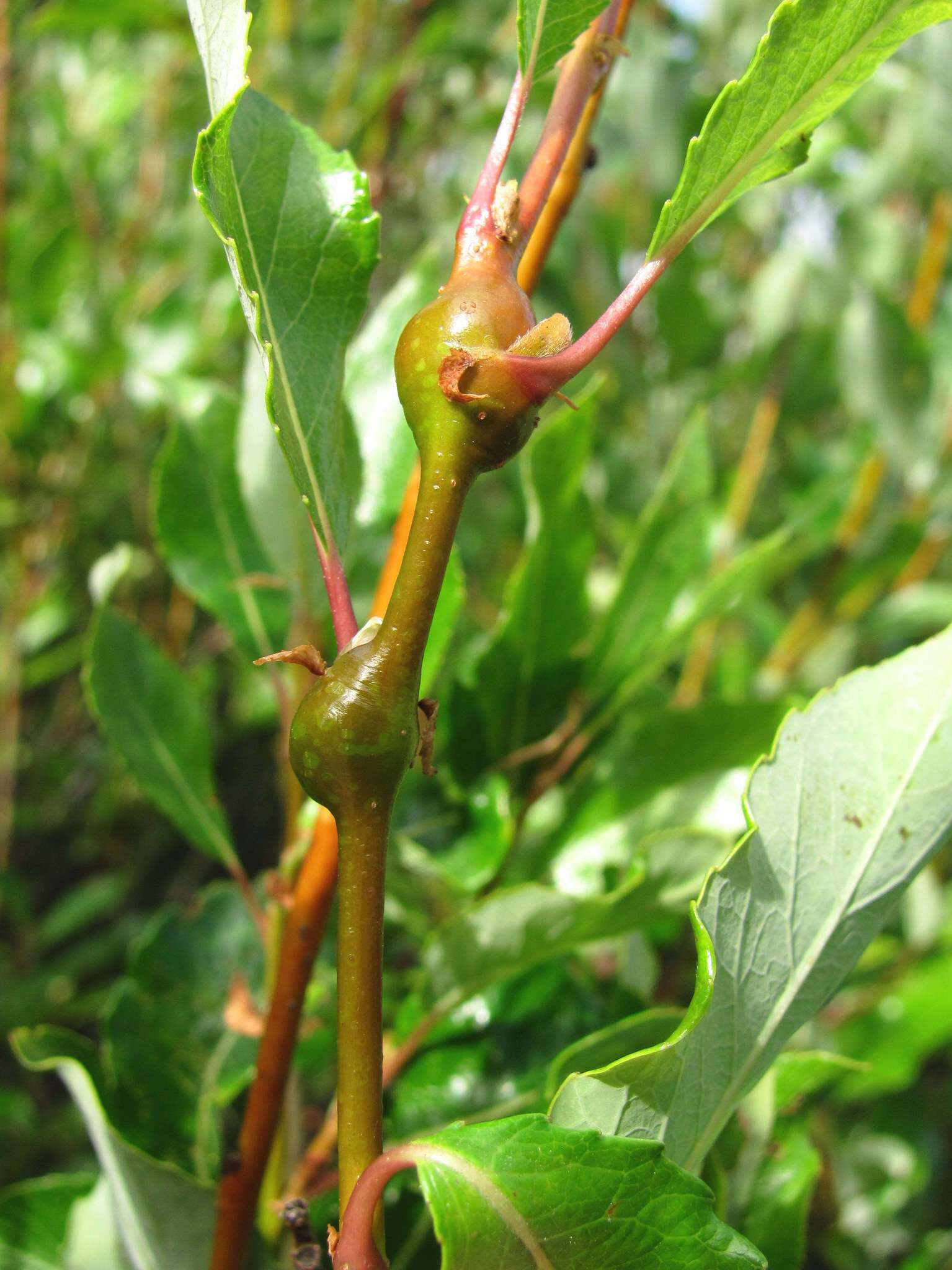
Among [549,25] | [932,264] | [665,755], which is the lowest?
[665,755]

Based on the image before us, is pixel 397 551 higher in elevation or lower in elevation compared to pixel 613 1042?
higher

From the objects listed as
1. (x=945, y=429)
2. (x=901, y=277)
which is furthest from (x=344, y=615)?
(x=901, y=277)

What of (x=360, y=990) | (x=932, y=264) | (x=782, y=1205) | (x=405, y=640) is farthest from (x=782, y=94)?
(x=932, y=264)

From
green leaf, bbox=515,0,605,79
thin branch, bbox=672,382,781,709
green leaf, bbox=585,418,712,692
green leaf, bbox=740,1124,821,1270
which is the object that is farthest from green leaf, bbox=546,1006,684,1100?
thin branch, bbox=672,382,781,709

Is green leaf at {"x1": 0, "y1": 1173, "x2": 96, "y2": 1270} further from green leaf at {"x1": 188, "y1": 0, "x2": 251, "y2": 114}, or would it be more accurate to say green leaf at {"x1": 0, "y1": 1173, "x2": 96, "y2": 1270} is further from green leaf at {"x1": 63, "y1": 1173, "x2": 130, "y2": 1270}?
green leaf at {"x1": 188, "y1": 0, "x2": 251, "y2": 114}

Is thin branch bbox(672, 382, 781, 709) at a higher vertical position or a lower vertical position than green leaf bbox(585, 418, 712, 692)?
higher

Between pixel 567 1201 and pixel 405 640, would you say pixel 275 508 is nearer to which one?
pixel 405 640

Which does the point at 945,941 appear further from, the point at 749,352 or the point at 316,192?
the point at 316,192
